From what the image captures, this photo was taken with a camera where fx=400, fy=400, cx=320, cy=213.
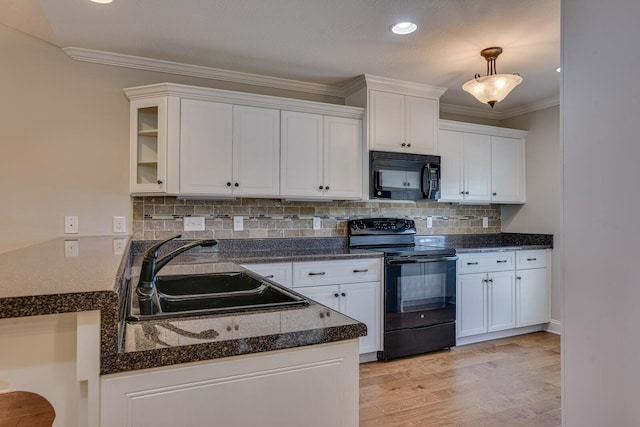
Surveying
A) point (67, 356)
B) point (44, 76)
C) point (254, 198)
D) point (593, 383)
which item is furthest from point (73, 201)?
point (593, 383)

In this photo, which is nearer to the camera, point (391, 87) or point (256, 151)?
point (256, 151)

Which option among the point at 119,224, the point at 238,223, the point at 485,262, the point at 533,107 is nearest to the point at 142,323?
the point at 119,224

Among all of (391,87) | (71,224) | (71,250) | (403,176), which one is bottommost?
(71,250)

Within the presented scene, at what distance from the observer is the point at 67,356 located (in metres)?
0.84

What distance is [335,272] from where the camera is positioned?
3.08 metres

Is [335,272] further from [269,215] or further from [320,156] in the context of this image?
[320,156]

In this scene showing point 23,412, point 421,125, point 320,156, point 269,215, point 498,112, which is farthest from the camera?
point 498,112

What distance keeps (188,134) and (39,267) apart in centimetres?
185

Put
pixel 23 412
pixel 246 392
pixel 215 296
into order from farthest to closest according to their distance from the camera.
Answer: pixel 215 296 < pixel 23 412 < pixel 246 392

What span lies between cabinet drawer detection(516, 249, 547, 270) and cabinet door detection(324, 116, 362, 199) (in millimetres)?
1789

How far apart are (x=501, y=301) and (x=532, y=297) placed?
45 cm

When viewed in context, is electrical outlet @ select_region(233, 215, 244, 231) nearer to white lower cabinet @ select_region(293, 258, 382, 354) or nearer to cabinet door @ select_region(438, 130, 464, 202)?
white lower cabinet @ select_region(293, 258, 382, 354)

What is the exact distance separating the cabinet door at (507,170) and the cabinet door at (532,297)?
814 millimetres

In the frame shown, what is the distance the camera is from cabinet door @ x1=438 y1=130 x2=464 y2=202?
3.88 m
